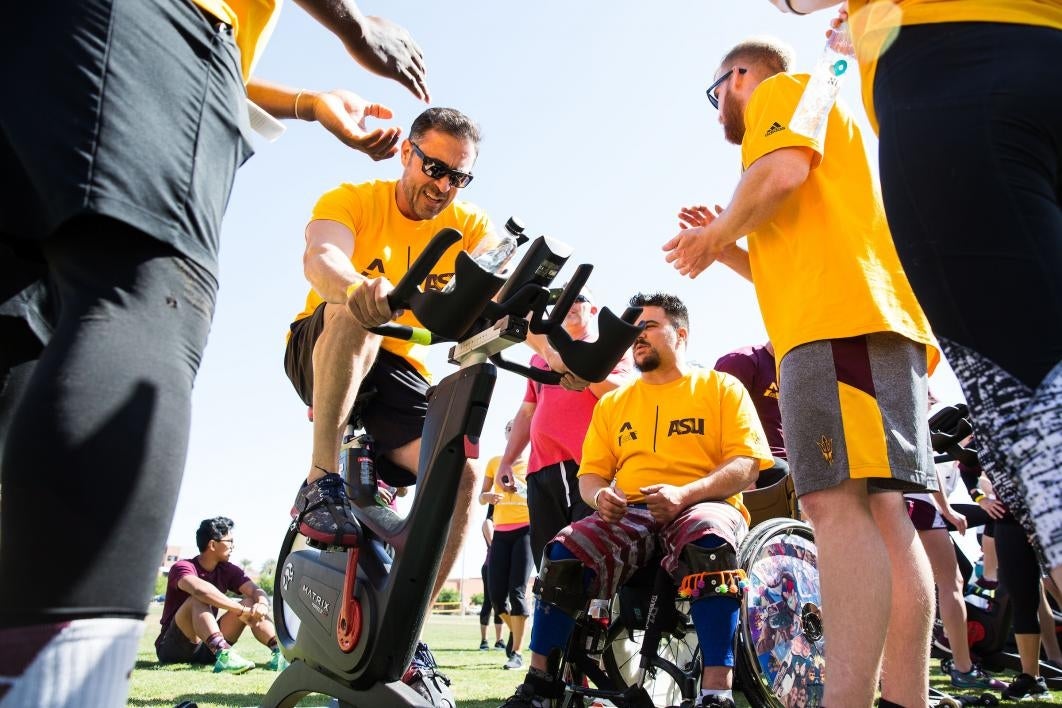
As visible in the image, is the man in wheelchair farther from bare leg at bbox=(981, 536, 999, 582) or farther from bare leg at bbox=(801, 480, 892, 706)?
bare leg at bbox=(981, 536, 999, 582)

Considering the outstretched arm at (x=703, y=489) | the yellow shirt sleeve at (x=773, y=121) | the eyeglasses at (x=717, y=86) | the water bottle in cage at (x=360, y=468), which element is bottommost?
the water bottle in cage at (x=360, y=468)

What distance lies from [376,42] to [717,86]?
69.1 inches

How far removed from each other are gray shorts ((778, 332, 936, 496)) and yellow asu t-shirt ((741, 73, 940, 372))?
6cm

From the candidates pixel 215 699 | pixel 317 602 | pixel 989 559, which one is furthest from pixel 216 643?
pixel 989 559

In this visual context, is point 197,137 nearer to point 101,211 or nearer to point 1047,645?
point 101,211

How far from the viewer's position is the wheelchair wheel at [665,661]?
318cm

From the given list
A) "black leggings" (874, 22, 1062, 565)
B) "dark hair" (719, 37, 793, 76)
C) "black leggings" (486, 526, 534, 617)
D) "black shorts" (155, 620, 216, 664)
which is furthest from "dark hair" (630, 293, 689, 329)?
"black shorts" (155, 620, 216, 664)

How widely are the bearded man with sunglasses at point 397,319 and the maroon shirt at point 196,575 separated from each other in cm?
381

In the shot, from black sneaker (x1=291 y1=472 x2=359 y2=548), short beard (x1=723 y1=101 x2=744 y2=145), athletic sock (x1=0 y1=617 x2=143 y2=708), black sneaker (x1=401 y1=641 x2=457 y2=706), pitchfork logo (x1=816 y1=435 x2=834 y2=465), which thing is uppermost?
short beard (x1=723 y1=101 x2=744 y2=145)

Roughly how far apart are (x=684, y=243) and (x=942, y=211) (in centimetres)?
123

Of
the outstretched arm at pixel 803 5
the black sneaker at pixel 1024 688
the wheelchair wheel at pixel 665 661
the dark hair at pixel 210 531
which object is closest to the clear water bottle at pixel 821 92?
the outstretched arm at pixel 803 5

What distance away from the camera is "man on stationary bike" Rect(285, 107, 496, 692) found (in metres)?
3.01

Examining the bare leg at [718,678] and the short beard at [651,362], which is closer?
the bare leg at [718,678]

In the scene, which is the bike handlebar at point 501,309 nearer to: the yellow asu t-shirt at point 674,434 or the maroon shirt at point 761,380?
the yellow asu t-shirt at point 674,434
